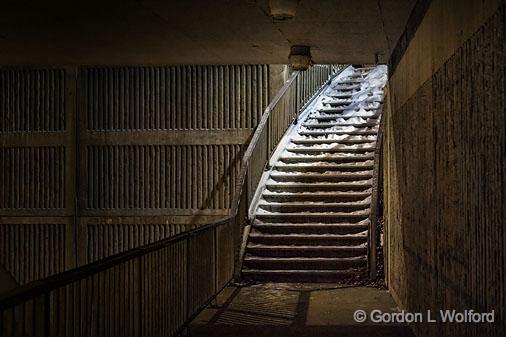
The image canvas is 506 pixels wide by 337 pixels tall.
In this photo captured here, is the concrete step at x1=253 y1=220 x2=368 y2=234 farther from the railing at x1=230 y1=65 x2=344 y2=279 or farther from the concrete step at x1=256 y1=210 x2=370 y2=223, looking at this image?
the railing at x1=230 y1=65 x2=344 y2=279

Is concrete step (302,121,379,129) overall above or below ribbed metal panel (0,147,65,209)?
above

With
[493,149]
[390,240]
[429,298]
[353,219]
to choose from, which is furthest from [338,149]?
[493,149]

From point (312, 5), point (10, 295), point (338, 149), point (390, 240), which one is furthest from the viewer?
point (338, 149)

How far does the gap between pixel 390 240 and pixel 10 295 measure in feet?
24.8

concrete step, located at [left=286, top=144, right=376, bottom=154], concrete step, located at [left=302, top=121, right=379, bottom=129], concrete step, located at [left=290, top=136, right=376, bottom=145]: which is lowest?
concrete step, located at [left=286, top=144, right=376, bottom=154]

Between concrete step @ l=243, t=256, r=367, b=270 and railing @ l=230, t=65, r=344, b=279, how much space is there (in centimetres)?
35

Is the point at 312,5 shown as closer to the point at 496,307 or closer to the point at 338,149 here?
the point at 496,307

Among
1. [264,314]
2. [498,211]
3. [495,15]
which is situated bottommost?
[264,314]

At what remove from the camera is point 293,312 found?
27.6ft

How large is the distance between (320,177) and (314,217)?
1.52 metres

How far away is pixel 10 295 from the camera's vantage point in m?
3.07

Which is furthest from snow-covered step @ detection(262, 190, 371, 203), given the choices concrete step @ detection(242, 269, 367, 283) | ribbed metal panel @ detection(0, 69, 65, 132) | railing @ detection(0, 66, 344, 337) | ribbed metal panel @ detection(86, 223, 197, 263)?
ribbed metal panel @ detection(0, 69, 65, 132)

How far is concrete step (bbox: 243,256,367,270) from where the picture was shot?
11125 mm

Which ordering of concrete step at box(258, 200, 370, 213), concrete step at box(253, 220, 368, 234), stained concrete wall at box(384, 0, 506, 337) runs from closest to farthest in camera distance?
stained concrete wall at box(384, 0, 506, 337)
concrete step at box(253, 220, 368, 234)
concrete step at box(258, 200, 370, 213)
